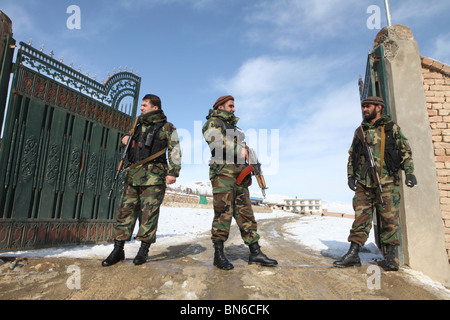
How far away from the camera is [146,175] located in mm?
2971

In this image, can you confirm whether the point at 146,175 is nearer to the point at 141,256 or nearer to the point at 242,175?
the point at 141,256

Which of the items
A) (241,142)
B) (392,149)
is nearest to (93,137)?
(241,142)

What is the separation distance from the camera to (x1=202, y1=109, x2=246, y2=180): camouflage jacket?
9.57 feet

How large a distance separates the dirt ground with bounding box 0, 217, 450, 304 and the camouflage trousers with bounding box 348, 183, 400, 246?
0.32 metres

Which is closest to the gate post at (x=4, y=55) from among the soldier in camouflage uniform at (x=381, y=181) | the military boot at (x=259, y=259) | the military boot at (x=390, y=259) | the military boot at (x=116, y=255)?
the military boot at (x=116, y=255)

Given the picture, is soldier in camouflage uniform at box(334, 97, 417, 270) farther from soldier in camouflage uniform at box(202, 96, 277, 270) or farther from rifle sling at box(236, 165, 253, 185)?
rifle sling at box(236, 165, 253, 185)

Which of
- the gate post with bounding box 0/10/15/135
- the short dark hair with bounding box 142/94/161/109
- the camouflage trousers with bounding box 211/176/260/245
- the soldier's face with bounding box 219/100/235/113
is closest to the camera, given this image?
the camouflage trousers with bounding box 211/176/260/245

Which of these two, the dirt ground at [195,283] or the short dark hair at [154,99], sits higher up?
the short dark hair at [154,99]

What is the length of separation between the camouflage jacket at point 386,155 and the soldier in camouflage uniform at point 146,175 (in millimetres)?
2126

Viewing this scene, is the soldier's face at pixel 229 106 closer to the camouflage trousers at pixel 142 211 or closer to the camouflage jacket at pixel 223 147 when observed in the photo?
the camouflage jacket at pixel 223 147

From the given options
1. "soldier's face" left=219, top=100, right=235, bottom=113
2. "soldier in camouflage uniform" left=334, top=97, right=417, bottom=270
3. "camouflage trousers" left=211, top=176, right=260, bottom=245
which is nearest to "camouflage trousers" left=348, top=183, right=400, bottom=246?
"soldier in camouflage uniform" left=334, top=97, right=417, bottom=270

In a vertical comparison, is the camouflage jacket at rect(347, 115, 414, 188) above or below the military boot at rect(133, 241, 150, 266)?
above

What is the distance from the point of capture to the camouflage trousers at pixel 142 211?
2889 mm

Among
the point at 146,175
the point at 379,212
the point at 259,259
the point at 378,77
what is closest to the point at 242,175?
the point at 259,259
